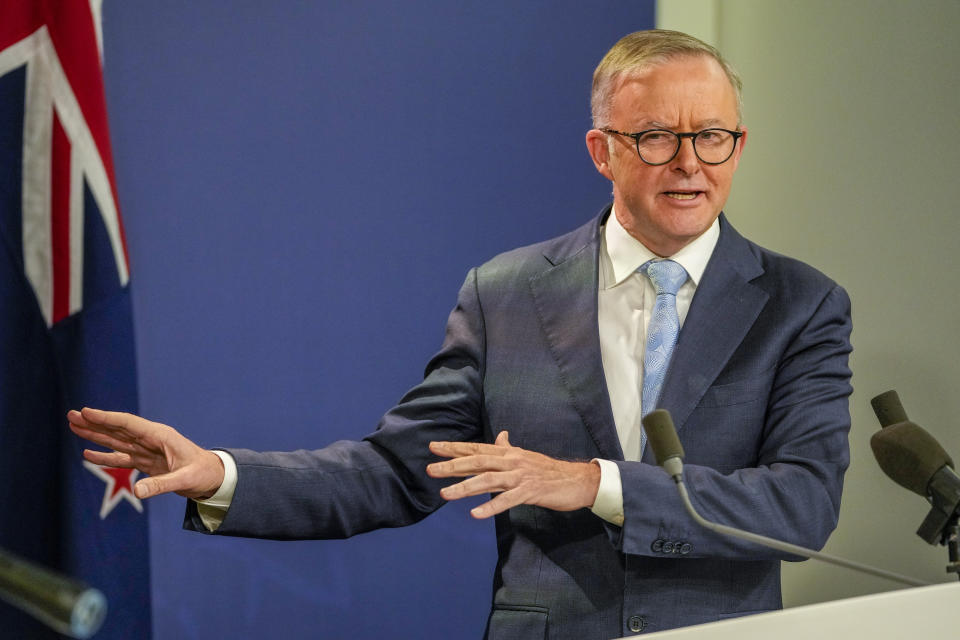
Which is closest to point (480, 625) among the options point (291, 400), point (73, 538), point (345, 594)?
point (345, 594)

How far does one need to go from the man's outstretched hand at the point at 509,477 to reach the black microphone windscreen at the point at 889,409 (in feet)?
1.38

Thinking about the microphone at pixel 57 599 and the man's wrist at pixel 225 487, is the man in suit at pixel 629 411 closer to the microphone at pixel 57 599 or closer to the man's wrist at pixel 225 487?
the man's wrist at pixel 225 487

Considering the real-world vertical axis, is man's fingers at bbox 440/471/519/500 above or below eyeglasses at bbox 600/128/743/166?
below

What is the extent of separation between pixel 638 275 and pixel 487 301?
0.87ft

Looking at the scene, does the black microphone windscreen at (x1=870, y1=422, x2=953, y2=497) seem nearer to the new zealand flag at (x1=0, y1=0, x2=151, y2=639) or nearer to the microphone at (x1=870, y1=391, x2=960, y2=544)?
the microphone at (x1=870, y1=391, x2=960, y2=544)

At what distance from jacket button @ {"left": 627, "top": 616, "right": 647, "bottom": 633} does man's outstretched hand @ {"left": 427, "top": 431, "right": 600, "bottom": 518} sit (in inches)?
9.9

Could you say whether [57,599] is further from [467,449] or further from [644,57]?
[644,57]

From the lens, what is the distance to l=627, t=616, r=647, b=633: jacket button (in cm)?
171

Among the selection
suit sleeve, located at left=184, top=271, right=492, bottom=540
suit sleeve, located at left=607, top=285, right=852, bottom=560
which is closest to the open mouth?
suit sleeve, located at left=607, top=285, right=852, bottom=560

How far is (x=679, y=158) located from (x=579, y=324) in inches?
Result: 12.6

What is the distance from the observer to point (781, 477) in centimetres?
168

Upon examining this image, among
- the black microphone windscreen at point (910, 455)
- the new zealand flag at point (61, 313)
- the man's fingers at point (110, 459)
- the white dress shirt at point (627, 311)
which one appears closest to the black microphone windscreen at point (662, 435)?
the black microphone windscreen at point (910, 455)

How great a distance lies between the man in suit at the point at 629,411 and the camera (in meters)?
1.65

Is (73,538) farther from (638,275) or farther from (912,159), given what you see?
(912,159)
